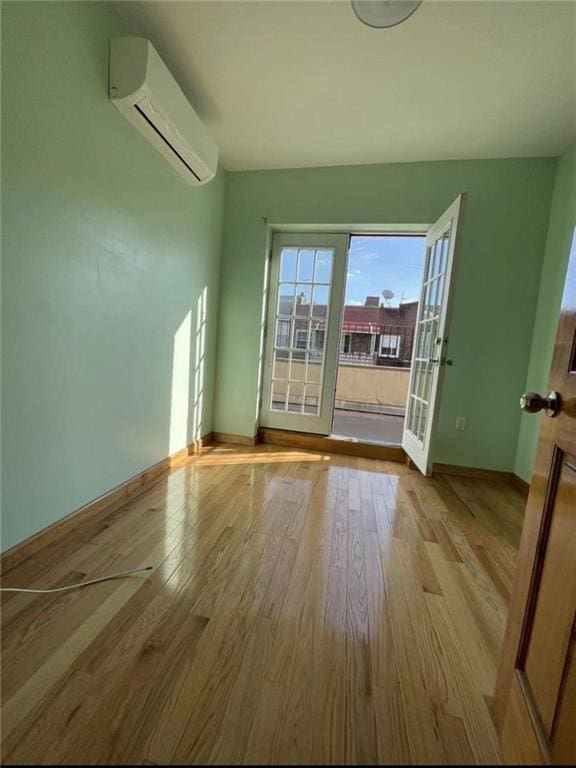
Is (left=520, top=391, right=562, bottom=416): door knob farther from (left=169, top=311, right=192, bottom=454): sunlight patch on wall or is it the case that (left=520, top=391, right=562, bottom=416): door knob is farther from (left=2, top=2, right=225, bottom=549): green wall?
(left=169, top=311, right=192, bottom=454): sunlight patch on wall

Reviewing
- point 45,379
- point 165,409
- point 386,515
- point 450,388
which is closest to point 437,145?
point 450,388

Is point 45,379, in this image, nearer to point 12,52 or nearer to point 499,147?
point 12,52

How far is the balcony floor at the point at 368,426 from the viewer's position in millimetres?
3682

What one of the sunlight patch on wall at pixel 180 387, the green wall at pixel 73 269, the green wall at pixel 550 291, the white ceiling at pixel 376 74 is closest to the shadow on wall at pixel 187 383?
the sunlight patch on wall at pixel 180 387

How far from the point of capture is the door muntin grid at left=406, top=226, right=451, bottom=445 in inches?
92.2

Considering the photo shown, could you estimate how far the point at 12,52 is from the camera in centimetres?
114

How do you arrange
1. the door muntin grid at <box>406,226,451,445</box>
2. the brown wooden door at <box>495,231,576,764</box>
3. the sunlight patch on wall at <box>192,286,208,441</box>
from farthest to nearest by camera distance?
1. the sunlight patch on wall at <box>192,286,208,441</box>
2. the door muntin grid at <box>406,226,451,445</box>
3. the brown wooden door at <box>495,231,576,764</box>

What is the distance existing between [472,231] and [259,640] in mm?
2950

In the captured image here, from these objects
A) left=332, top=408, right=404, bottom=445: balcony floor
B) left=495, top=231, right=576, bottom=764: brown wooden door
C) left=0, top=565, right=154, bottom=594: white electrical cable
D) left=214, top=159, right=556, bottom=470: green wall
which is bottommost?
left=332, top=408, right=404, bottom=445: balcony floor

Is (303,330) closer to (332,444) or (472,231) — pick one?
(332,444)

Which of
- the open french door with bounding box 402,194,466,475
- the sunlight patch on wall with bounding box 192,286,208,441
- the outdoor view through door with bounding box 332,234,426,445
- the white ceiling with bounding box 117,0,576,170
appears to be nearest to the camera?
the white ceiling with bounding box 117,0,576,170

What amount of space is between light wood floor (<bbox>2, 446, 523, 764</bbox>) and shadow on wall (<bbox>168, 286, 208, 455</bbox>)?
713 mm

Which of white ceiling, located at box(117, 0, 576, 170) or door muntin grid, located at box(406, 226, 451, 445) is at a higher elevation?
white ceiling, located at box(117, 0, 576, 170)

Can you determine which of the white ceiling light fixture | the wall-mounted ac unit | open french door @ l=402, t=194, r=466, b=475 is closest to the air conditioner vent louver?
the wall-mounted ac unit
